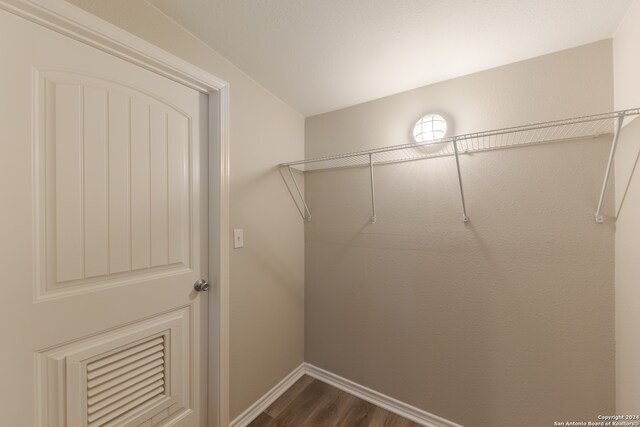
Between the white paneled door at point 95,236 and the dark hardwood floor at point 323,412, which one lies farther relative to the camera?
the dark hardwood floor at point 323,412

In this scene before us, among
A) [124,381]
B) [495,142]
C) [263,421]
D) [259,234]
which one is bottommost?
[263,421]

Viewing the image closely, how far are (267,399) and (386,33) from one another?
7.18ft

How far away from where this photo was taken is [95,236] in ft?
2.97

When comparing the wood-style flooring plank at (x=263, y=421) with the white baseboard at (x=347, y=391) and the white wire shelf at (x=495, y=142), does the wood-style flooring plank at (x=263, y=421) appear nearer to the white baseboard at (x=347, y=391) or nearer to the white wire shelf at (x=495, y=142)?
the white baseboard at (x=347, y=391)

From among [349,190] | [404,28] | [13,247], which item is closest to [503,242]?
[349,190]

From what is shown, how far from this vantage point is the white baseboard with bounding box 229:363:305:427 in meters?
1.42

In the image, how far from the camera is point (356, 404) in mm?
1606

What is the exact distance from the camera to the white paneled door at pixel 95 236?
762 mm

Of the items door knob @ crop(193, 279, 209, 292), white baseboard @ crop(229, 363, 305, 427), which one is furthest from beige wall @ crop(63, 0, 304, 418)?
door knob @ crop(193, 279, 209, 292)

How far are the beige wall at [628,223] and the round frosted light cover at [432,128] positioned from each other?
0.67 meters

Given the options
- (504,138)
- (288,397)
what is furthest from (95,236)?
(504,138)

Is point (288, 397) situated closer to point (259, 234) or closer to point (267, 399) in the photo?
point (267, 399)

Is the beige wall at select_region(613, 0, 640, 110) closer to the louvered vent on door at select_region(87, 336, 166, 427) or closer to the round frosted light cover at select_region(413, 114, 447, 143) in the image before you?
the round frosted light cover at select_region(413, 114, 447, 143)

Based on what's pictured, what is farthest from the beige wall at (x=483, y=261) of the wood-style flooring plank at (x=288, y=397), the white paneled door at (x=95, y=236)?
the white paneled door at (x=95, y=236)
